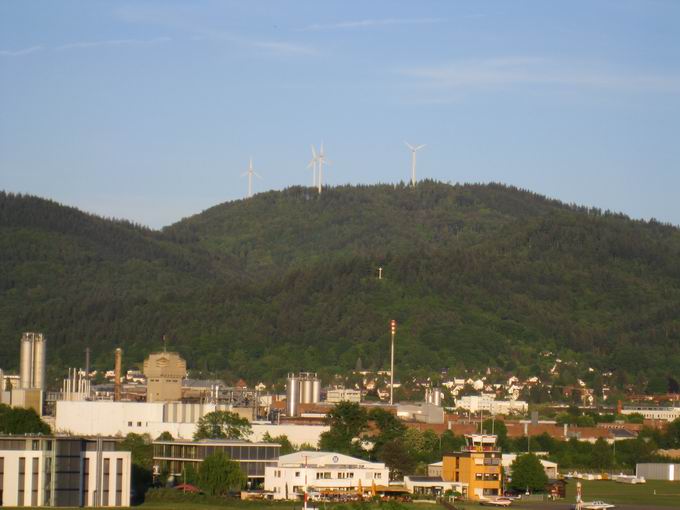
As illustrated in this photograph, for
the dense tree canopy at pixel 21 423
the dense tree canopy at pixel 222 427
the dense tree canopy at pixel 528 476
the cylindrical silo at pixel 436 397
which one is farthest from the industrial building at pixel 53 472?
the cylindrical silo at pixel 436 397

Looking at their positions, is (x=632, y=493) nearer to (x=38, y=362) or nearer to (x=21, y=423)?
(x=21, y=423)

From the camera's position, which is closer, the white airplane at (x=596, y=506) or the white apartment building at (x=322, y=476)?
the white airplane at (x=596, y=506)

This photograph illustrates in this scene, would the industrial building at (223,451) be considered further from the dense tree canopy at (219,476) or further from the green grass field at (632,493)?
the green grass field at (632,493)

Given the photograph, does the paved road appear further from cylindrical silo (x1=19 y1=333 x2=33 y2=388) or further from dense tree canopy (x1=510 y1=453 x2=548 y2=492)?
cylindrical silo (x1=19 y1=333 x2=33 y2=388)

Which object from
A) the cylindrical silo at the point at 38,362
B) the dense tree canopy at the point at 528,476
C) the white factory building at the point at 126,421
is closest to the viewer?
the dense tree canopy at the point at 528,476

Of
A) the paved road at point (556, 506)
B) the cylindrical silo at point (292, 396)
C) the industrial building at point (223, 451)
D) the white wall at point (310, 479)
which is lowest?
the paved road at point (556, 506)
